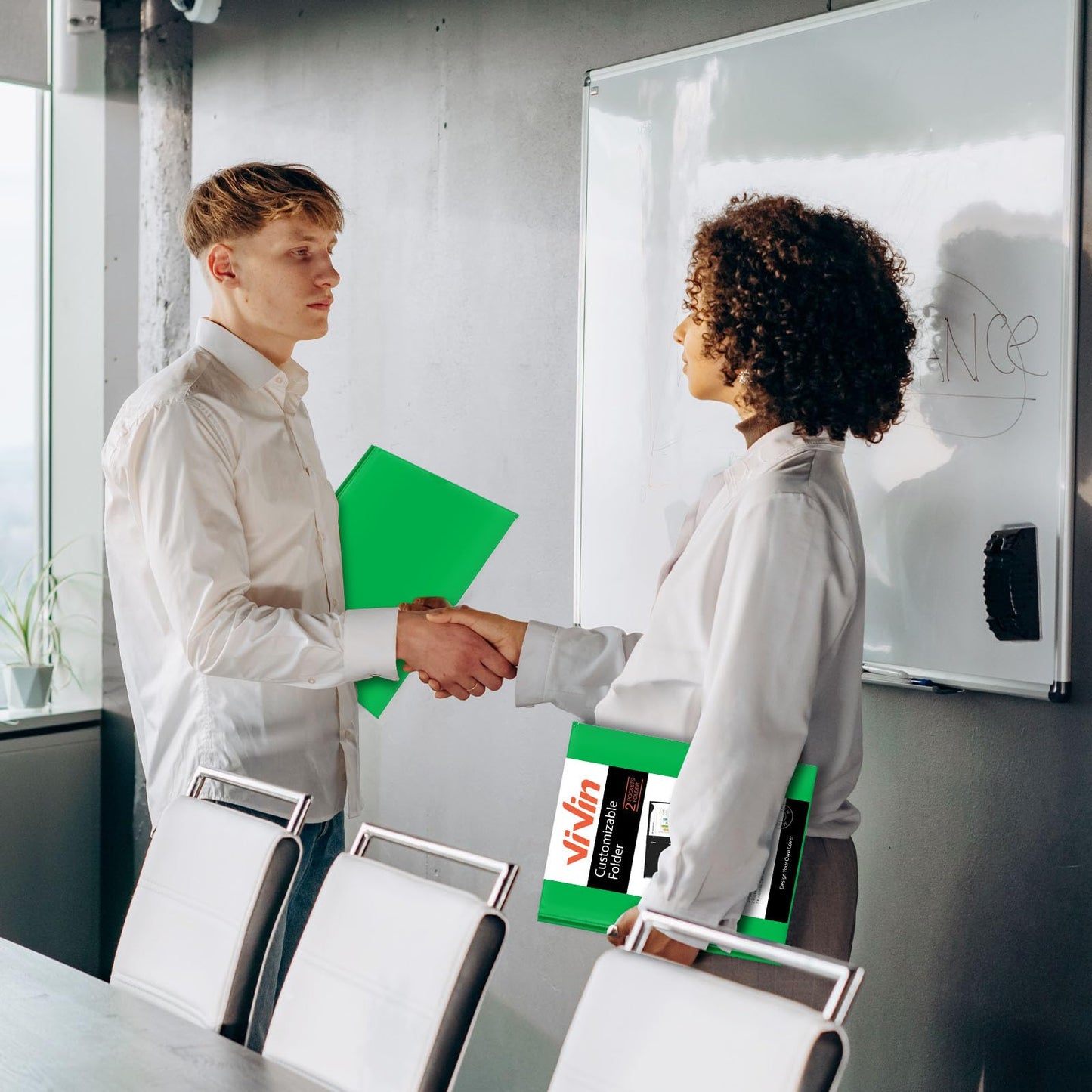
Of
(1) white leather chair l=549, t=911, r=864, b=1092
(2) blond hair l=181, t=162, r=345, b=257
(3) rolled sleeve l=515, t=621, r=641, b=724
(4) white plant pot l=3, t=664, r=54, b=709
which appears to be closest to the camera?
(1) white leather chair l=549, t=911, r=864, b=1092

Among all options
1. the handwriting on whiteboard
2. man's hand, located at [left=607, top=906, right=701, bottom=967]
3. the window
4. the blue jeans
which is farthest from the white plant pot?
the handwriting on whiteboard

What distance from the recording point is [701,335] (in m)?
1.96

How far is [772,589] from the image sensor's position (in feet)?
5.48

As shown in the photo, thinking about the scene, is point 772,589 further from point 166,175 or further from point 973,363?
point 166,175

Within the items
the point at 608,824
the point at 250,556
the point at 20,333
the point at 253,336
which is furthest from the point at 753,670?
the point at 20,333

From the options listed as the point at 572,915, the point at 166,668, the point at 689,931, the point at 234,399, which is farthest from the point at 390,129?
the point at 689,931

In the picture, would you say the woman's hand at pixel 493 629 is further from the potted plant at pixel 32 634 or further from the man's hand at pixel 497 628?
the potted plant at pixel 32 634

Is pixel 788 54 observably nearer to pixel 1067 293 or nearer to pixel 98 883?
pixel 1067 293

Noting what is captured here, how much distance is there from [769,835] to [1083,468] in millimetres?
882

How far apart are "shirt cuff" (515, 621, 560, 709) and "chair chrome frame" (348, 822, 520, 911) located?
554 mm

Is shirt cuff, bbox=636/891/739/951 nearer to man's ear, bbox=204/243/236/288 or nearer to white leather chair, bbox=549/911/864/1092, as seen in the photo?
white leather chair, bbox=549/911/864/1092

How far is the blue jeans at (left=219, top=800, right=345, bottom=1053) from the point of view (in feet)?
7.57

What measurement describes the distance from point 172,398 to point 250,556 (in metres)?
0.33

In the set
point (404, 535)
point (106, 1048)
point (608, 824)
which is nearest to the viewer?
point (106, 1048)
